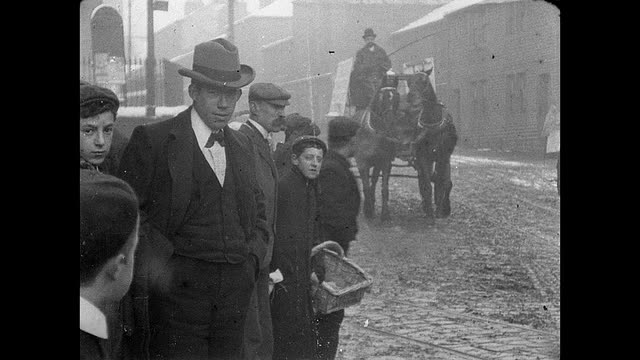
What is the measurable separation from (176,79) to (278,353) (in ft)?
5.49

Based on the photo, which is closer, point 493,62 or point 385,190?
point 493,62

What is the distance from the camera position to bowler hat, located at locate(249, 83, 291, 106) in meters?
5.13

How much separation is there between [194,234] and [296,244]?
75 centimetres

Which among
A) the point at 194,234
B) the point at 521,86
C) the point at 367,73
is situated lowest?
the point at 194,234

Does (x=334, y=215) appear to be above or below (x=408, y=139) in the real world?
below

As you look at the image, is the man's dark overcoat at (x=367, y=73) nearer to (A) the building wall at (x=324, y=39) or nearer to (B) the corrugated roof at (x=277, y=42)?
(A) the building wall at (x=324, y=39)

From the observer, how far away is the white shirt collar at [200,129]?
15.1 feet

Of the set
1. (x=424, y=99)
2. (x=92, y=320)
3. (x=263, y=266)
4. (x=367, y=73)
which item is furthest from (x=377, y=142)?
(x=92, y=320)

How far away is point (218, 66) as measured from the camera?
481 cm

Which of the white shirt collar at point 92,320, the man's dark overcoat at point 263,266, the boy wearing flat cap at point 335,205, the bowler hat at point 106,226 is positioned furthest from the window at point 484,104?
the white shirt collar at point 92,320

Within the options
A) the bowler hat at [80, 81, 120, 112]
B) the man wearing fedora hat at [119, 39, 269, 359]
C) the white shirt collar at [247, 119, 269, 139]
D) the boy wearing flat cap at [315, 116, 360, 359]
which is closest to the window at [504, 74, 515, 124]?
the boy wearing flat cap at [315, 116, 360, 359]

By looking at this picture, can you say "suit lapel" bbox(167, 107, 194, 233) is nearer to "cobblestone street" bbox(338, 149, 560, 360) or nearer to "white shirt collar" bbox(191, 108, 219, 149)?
"white shirt collar" bbox(191, 108, 219, 149)

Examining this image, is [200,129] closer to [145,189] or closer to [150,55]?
[145,189]

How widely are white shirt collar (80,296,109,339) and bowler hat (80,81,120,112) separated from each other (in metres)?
2.08
